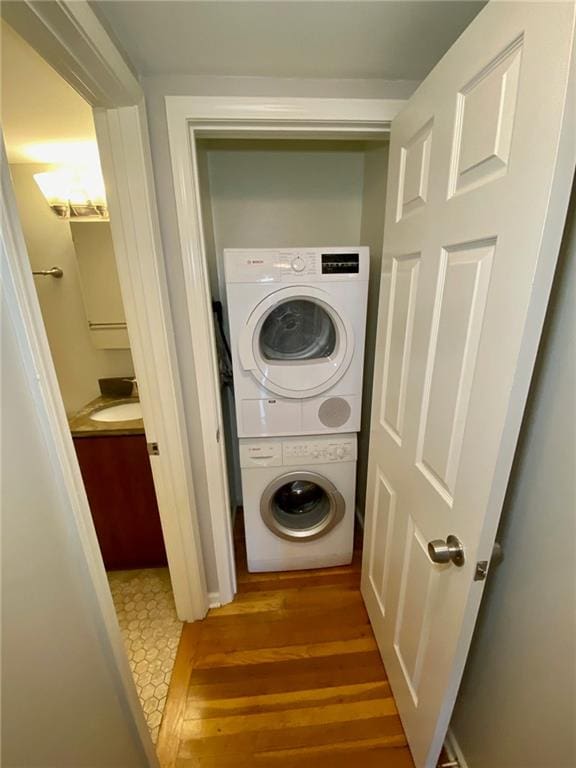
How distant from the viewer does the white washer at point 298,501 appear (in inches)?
59.6

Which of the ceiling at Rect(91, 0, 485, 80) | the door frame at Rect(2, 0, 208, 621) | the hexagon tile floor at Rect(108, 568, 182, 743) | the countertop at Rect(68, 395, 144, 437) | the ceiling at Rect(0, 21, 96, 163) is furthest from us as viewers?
the countertop at Rect(68, 395, 144, 437)

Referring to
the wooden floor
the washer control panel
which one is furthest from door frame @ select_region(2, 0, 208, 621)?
the washer control panel

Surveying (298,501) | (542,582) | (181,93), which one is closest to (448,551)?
(542,582)

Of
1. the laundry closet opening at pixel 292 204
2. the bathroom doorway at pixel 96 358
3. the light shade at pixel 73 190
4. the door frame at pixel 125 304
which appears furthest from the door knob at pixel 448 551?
the light shade at pixel 73 190

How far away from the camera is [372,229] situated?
1.64m

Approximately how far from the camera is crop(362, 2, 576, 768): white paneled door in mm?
489

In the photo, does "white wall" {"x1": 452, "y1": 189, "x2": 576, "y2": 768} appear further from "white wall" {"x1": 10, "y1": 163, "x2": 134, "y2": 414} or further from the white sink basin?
"white wall" {"x1": 10, "y1": 163, "x2": 134, "y2": 414}

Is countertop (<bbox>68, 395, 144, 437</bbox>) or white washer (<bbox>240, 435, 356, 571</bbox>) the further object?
white washer (<bbox>240, 435, 356, 571</bbox>)

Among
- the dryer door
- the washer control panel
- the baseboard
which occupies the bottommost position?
the baseboard

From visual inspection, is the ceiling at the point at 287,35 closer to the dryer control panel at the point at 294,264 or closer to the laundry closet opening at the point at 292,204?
the dryer control panel at the point at 294,264

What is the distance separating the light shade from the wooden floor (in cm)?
210

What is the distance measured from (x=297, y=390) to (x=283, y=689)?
1.18 meters

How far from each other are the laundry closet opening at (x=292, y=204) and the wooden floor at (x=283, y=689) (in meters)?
0.37

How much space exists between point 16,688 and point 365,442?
1.66m
